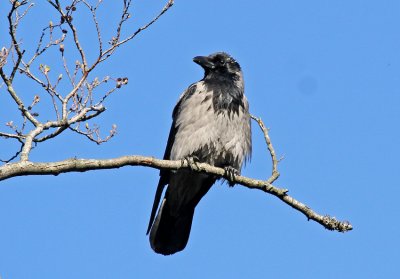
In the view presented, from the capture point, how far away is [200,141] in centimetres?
749

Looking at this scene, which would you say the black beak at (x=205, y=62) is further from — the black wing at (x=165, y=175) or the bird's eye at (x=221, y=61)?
the black wing at (x=165, y=175)

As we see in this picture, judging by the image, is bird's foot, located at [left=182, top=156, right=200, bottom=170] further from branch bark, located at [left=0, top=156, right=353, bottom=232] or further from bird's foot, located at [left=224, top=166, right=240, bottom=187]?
bird's foot, located at [left=224, top=166, right=240, bottom=187]

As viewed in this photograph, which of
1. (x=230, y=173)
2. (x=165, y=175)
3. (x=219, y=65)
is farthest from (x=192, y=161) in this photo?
A: (x=219, y=65)

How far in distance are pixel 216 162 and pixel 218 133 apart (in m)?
0.33

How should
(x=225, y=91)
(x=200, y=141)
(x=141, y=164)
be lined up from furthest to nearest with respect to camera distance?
(x=225, y=91)
(x=200, y=141)
(x=141, y=164)

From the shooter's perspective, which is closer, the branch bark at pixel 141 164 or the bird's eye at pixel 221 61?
the branch bark at pixel 141 164

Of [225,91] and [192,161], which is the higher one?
[225,91]

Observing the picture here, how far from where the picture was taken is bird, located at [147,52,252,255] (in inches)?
296

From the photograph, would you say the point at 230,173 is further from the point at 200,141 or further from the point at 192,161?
the point at 200,141

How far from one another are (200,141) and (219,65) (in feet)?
4.49

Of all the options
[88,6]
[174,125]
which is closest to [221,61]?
[174,125]

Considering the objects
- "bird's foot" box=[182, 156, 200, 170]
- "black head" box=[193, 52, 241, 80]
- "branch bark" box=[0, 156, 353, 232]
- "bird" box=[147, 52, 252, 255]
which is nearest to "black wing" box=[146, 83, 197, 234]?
"bird" box=[147, 52, 252, 255]

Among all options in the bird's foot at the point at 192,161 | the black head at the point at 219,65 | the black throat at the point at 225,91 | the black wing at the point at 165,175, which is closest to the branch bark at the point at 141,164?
the bird's foot at the point at 192,161

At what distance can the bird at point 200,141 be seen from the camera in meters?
7.52
